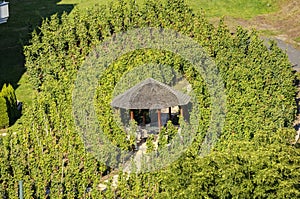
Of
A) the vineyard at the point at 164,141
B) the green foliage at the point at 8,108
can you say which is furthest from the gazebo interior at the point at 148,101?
the green foliage at the point at 8,108

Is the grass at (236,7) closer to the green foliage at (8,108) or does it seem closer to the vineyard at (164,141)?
the vineyard at (164,141)

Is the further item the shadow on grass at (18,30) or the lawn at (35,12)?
the lawn at (35,12)

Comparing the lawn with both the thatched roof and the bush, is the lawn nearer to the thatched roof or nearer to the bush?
the bush

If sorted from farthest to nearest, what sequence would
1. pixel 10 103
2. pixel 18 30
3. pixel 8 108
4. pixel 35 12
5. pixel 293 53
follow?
1. pixel 35 12
2. pixel 18 30
3. pixel 293 53
4. pixel 10 103
5. pixel 8 108

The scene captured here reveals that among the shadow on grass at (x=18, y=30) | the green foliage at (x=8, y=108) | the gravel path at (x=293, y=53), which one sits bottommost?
the green foliage at (x=8, y=108)

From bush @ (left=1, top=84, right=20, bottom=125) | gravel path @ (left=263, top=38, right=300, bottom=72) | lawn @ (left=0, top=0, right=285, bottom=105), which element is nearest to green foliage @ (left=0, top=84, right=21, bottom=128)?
bush @ (left=1, top=84, right=20, bottom=125)

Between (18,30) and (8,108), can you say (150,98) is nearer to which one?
(8,108)

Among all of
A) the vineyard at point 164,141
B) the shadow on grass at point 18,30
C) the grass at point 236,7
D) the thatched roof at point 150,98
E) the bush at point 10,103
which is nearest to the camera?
the vineyard at point 164,141

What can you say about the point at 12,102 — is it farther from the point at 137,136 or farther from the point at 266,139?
the point at 266,139

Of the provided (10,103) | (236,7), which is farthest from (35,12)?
(10,103)
